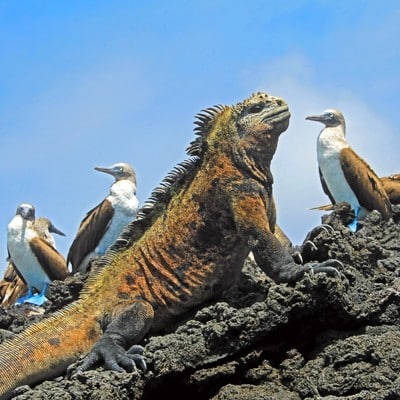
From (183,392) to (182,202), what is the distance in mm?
1880

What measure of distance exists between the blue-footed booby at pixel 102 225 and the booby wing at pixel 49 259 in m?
0.21

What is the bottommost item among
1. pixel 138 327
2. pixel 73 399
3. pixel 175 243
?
pixel 73 399

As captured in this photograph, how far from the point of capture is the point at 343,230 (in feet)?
41.4

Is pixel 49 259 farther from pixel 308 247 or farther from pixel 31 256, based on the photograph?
pixel 308 247

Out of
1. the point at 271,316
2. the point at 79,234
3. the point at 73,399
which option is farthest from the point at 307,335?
the point at 79,234

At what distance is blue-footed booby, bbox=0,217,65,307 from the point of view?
840 inches

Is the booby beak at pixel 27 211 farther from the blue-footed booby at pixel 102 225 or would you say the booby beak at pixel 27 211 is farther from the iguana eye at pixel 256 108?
the iguana eye at pixel 256 108

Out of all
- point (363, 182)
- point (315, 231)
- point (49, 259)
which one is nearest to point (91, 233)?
point (49, 259)

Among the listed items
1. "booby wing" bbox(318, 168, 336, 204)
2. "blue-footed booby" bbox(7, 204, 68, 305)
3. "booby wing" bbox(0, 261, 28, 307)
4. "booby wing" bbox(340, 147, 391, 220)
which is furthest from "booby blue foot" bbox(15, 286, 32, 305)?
"booby wing" bbox(340, 147, 391, 220)

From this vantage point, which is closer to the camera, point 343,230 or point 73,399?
point 73,399

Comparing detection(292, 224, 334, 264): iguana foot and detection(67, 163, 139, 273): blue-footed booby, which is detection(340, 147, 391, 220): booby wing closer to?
detection(67, 163, 139, 273): blue-footed booby

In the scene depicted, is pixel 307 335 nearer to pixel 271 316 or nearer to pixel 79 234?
pixel 271 316

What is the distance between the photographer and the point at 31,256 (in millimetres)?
20391

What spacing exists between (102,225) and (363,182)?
3.76 meters
